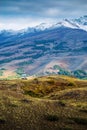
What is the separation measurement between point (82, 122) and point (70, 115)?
3.77 metres

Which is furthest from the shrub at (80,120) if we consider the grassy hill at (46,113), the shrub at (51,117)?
the shrub at (51,117)

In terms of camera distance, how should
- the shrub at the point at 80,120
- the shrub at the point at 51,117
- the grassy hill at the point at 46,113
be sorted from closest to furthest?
1. the grassy hill at the point at 46,113
2. the shrub at the point at 80,120
3. the shrub at the point at 51,117

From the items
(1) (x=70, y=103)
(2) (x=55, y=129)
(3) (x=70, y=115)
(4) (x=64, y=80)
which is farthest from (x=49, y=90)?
(2) (x=55, y=129)

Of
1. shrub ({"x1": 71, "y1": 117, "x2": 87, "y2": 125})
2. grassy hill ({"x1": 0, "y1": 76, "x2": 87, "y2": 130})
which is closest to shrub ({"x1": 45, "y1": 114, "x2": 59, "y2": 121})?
grassy hill ({"x1": 0, "y1": 76, "x2": 87, "y2": 130})

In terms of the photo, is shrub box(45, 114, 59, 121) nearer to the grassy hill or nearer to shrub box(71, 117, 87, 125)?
the grassy hill

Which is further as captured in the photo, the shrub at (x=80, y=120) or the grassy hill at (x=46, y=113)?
the shrub at (x=80, y=120)

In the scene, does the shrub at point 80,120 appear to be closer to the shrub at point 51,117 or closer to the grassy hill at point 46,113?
the grassy hill at point 46,113

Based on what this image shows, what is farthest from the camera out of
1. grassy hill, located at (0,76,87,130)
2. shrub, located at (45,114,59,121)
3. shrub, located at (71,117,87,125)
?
shrub, located at (45,114,59,121)

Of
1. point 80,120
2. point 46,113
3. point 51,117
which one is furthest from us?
point 46,113

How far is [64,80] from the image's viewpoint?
111312 mm

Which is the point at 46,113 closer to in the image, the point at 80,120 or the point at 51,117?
the point at 51,117

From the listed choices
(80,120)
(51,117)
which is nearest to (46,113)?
(51,117)

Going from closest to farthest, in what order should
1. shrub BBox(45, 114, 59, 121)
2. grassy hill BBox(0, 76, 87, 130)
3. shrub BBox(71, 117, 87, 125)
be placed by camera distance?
grassy hill BBox(0, 76, 87, 130) < shrub BBox(71, 117, 87, 125) < shrub BBox(45, 114, 59, 121)

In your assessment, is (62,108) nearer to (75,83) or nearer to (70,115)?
(70,115)
